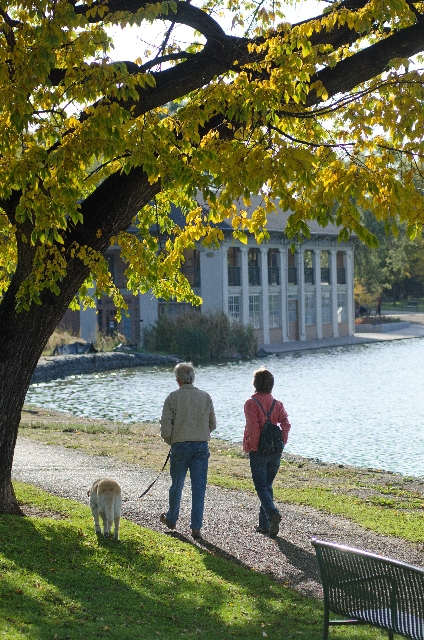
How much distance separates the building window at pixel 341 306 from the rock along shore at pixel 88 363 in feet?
73.0

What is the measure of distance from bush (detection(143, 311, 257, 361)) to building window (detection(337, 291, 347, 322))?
17.0 meters

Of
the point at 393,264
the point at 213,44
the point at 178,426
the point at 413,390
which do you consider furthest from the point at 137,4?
the point at 393,264

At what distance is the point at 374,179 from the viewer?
8.20 metres

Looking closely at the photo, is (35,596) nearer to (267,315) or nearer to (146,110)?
(146,110)

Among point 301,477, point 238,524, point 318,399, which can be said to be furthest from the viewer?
point 318,399

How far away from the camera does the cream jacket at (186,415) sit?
949 centimetres

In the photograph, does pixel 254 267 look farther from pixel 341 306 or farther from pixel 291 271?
pixel 341 306

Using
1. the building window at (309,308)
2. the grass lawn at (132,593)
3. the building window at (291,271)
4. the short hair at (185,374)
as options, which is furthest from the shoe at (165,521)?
the building window at (309,308)

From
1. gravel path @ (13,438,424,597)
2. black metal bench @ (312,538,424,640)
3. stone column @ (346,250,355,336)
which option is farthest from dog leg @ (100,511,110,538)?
stone column @ (346,250,355,336)

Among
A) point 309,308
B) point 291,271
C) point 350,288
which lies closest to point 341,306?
point 350,288

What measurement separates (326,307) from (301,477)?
51.0m

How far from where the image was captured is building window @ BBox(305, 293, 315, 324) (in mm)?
64256

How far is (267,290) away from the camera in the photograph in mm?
60062

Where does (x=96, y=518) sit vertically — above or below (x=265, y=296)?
below
